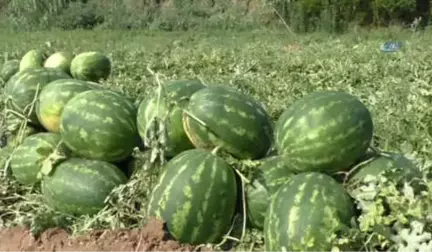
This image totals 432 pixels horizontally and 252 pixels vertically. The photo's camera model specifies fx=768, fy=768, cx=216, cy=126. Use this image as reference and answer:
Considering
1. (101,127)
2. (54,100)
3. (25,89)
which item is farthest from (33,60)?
(101,127)

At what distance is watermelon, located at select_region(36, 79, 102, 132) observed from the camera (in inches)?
163

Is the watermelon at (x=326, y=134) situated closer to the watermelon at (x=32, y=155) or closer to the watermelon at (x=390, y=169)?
the watermelon at (x=390, y=169)

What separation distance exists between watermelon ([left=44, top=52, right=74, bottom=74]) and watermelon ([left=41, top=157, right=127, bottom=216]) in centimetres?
235

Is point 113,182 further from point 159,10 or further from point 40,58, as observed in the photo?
point 159,10

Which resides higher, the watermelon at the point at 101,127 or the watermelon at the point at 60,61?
the watermelon at the point at 101,127

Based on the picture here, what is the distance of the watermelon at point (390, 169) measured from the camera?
9.58 ft

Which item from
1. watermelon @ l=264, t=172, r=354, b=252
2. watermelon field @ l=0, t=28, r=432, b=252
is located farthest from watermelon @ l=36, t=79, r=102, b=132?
watermelon @ l=264, t=172, r=354, b=252

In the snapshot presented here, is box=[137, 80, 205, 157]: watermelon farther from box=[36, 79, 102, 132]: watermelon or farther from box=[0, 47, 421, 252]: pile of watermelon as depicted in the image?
box=[36, 79, 102, 132]: watermelon

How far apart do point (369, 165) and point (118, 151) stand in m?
1.27

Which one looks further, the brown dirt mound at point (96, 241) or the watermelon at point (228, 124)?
the watermelon at point (228, 124)

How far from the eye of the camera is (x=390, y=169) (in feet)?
9.71

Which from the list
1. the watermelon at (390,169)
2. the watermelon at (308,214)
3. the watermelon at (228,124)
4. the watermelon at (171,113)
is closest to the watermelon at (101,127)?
the watermelon at (171,113)

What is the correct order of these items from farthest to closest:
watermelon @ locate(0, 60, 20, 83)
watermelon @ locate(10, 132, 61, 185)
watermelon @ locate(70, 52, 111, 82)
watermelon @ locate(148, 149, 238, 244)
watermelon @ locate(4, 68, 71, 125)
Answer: watermelon @ locate(0, 60, 20, 83) < watermelon @ locate(70, 52, 111, 82) < watermelon @ locate(4, 68, 71, 125) < watermelon @ locate(10, 132, 61, 185) < watermelon @ locate(148, 149, 238, 244)

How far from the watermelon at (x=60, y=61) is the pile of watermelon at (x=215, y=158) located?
1917mm
